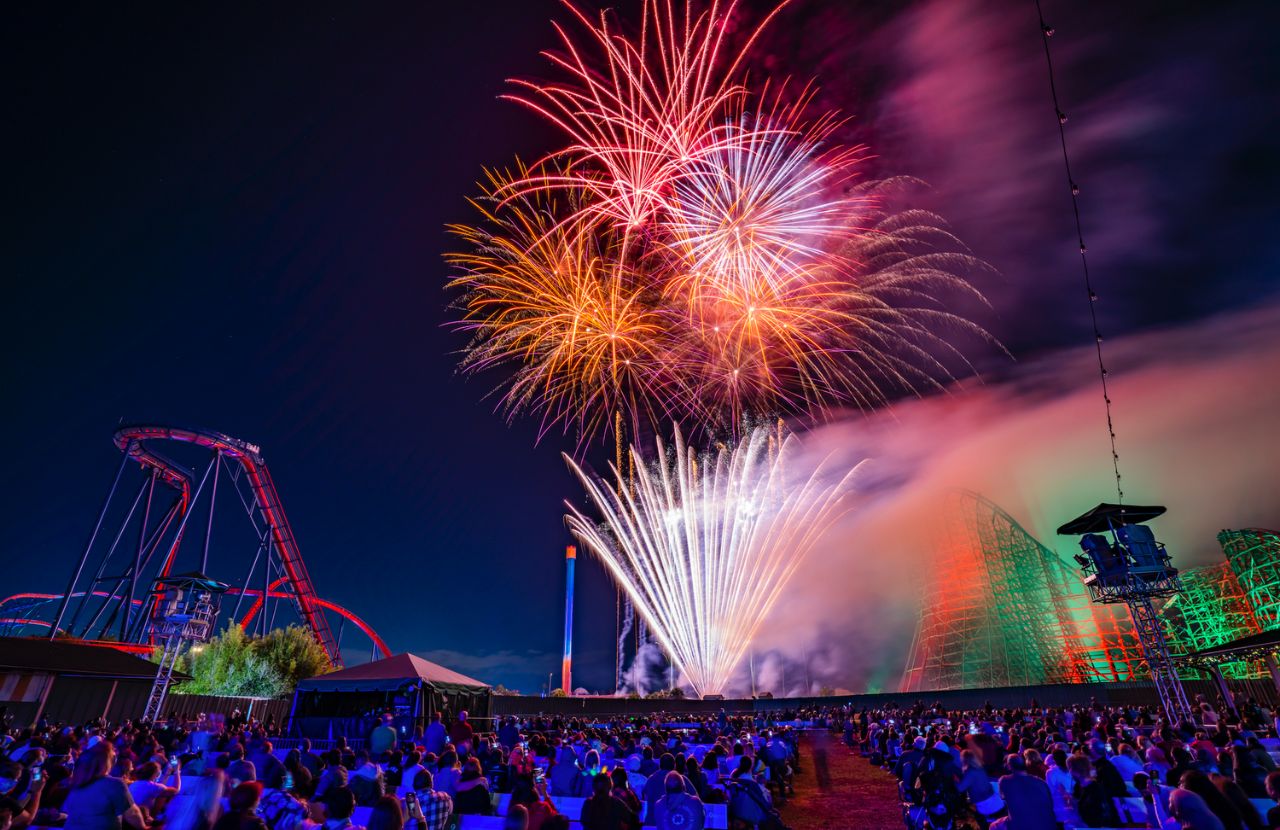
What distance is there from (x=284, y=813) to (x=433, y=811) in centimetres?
159

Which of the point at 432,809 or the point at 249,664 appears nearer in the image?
the point at 432,809

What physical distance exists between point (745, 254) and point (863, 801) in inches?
624

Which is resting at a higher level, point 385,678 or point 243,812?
point 385,678

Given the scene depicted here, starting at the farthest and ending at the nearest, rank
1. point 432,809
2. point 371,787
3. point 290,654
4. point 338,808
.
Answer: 1. point 290,654
2. point 371,787
3. point 432,809
4. point 338,808

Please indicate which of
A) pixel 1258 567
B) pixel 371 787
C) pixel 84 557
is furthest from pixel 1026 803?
pixel 1258 567

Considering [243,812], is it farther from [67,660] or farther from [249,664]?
[249,664]

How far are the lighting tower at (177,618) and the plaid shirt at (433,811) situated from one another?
19945 millimetres

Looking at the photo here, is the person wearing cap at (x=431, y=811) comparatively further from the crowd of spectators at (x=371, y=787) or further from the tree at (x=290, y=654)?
the tree at (x=290, y=654)

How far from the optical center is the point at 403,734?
18.3 m

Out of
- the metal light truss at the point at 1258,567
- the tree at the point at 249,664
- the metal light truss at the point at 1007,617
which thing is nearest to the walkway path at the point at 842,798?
the tree at the point at 249,664

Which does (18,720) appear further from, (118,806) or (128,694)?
(118,806)

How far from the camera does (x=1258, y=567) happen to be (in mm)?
40312

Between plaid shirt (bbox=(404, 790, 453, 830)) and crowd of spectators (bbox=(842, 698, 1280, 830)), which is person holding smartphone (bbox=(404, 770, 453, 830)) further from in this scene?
crowd of spectators (bbox=(842, 698, 1280, 830))

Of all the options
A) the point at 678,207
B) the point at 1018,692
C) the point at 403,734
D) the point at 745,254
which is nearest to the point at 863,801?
the point at 403,734
